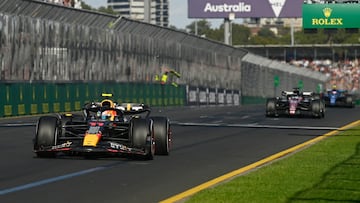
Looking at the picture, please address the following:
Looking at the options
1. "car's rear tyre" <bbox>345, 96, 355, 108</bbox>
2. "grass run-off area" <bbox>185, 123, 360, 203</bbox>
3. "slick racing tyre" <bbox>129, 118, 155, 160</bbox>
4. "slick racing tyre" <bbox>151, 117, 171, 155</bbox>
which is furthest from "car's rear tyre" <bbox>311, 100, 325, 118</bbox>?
"slick racing tyre" <bbox>129, 118, 155, 160</bbox>

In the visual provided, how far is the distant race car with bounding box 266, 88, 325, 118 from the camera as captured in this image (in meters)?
39.6

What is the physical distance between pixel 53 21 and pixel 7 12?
5390mm

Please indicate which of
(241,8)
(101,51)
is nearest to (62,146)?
(101,51)

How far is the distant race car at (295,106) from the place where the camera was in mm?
39594

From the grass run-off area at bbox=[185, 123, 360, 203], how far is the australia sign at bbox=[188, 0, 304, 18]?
201ft

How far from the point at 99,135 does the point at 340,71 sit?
12573 centimetres

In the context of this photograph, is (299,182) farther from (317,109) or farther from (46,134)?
(317,109)

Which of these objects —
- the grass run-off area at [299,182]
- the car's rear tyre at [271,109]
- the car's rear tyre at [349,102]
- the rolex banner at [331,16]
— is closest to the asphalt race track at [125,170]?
the grass run-off area at [299,182]

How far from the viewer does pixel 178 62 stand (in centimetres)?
7175

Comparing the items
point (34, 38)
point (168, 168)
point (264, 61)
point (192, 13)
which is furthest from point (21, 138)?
point (264, 61)

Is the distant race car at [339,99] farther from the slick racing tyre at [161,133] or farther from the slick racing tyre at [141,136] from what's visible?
the slick racing tyre at [141,136]

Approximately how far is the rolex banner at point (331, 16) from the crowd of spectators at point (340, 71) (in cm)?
6735

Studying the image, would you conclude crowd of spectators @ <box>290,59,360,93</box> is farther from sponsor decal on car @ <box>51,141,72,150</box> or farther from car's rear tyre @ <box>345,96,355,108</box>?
sponsor decal on car @ <box>51,141,72,150</box>

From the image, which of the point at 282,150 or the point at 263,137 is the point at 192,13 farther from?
the point at 282,150
